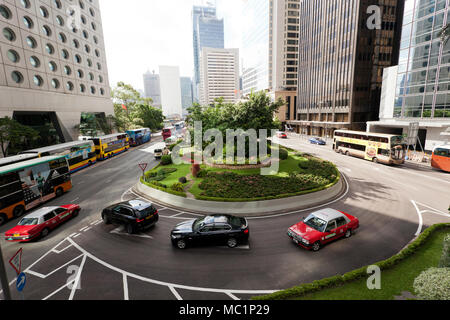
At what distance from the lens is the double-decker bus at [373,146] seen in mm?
29078

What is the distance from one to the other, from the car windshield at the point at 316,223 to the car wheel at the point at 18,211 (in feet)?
69.4

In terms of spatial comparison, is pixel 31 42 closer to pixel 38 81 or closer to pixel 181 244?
pixel 38 81

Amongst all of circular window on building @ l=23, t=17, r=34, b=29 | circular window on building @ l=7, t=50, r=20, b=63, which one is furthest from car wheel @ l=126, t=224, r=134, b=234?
circular window on building @ l=23, t=17, r=34, b=29

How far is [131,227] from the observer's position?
13688 millimetres

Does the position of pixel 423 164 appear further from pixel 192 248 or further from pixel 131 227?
pixel 131 227

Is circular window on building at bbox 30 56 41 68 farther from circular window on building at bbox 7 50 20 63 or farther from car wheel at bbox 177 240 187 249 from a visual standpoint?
car wheel at bbox 177 240 187 249

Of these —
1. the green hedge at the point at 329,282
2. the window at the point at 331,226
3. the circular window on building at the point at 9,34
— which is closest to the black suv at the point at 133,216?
the green hedge at the point at 329,282

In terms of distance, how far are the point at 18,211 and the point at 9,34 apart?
31593 mm

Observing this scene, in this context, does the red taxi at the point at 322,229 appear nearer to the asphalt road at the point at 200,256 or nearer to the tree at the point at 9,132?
the asphalt road at the point at 200,256

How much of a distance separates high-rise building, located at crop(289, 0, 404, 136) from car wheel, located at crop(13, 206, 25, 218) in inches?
2507

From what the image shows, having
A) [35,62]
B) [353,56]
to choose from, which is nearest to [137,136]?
[35,62]
